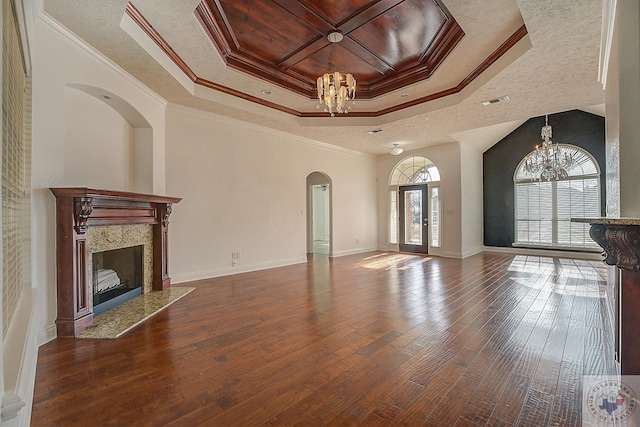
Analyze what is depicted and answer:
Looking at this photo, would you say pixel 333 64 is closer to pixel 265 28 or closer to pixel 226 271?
pixel 265 28

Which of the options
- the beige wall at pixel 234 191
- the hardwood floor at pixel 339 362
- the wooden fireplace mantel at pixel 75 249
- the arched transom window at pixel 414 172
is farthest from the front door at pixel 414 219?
the wooden fireplace mantel at pixel 75 249

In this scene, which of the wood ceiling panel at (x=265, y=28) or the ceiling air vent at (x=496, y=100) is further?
the ceiling air vent at (x=496, y=100)

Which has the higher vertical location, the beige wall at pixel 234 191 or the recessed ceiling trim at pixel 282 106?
the recessed ceiling trim at pixel 282 106

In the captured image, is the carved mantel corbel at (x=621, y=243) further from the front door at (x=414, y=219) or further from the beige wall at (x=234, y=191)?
the front door at (x=414, y=219)

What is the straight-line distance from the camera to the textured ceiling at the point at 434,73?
291cm

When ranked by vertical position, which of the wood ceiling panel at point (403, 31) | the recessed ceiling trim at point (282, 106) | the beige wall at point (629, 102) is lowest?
Answer: the beige wall at point (629, 102)

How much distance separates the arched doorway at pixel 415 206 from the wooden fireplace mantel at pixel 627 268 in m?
6.90

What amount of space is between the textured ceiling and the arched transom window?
1.95m

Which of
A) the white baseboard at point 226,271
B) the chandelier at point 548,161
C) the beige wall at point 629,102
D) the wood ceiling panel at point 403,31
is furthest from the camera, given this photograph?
the chandelier at point 548,161

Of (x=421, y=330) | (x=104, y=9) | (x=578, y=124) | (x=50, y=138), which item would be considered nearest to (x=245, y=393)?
(x=421, y=330)

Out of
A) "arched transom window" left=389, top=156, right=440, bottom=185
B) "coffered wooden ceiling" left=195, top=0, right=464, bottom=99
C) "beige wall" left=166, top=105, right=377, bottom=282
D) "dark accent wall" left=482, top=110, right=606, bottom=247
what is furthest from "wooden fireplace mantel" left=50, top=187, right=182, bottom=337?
"dark accent wall" left=482, top=110, right=606, bottom=247

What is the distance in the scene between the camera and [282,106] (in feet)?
19.0

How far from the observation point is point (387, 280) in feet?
17.4

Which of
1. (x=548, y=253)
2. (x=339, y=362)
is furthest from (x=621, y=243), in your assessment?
(x=548, y=253)
